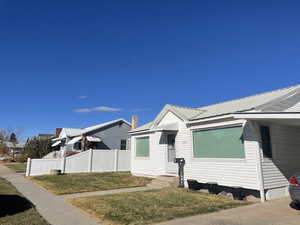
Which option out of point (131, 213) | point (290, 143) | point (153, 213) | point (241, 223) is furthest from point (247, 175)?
point (131, 213)

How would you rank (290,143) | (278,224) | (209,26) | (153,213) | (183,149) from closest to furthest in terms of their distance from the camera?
1. (278,224)
2. (153,213)
3. (290,143)
4. (183,149)
5. (209,26)

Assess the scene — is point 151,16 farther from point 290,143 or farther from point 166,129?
point 290,143

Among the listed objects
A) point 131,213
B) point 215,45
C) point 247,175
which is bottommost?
point 131,213

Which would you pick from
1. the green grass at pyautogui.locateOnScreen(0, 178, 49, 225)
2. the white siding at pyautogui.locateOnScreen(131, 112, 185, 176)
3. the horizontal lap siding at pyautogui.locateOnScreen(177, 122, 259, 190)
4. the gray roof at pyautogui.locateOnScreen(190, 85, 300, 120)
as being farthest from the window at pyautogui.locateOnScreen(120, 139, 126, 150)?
the green grass at pyautogui.locateOnScreen(0, 178, 49, 225)

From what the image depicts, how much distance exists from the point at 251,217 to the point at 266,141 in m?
3.47

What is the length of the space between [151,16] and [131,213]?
38.3 feet

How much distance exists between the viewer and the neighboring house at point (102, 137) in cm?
2216

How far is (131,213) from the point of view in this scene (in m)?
5.63

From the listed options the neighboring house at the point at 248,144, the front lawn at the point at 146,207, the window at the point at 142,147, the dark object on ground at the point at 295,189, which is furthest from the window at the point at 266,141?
the window at the point at 142,147

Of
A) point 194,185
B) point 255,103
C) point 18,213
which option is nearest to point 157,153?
point 194,185

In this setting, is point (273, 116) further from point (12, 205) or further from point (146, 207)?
point (12, 205)

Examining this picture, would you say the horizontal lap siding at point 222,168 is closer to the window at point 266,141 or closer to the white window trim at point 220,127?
the white window trim at point 220,127

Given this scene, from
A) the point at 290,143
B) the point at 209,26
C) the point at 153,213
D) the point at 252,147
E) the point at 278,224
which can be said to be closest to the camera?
the point at 278,224

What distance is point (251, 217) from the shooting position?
5262 millimetres
